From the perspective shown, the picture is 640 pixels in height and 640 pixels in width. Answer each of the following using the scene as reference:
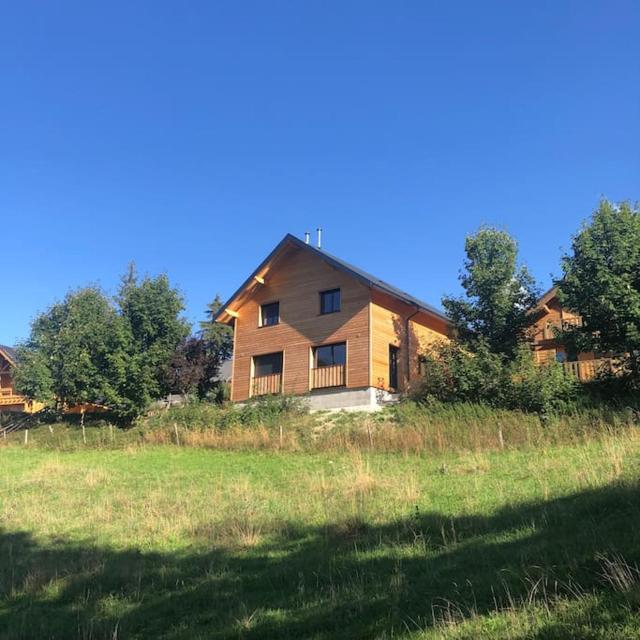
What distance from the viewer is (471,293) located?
25.4 m

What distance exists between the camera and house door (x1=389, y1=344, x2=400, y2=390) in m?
29.1

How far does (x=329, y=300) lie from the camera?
100 ft

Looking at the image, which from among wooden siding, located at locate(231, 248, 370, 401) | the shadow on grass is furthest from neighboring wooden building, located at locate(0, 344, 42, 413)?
the shadow on grass

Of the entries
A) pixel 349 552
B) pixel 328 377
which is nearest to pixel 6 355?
pixel 328 377

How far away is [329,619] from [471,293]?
20.8 metres

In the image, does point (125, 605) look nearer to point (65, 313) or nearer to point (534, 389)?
point (534, 389)

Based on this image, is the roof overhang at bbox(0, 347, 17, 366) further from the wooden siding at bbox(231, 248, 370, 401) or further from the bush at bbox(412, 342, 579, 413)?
the bush at bbox(412, 342, 579, 413)

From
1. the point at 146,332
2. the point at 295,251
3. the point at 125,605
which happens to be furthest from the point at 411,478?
the point at 146,332

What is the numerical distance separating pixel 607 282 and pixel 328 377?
12.5 meters

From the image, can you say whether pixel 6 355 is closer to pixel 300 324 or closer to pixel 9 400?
pixel 9 400

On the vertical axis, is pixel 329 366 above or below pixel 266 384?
above

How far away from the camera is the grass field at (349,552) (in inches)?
214

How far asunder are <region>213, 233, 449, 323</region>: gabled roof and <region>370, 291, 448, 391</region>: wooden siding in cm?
53

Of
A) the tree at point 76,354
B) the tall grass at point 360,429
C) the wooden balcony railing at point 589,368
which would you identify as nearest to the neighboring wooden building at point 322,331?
the tall grass at point 360,429
